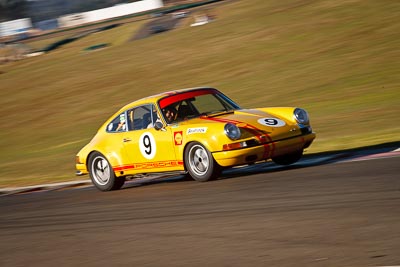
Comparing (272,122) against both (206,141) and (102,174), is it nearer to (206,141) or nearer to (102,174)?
(206,141)

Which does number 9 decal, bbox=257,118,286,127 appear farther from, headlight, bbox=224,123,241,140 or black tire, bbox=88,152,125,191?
black tire, bbox=88,152,125,191

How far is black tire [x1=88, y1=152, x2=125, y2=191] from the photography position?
1055 centimetres

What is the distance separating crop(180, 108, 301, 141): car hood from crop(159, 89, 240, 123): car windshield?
0.88 feet

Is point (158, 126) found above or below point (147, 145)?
above

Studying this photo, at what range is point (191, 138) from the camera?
9180 mm

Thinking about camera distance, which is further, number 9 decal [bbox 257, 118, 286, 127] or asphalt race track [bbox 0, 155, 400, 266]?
number 9 decal [bbox 257, 118, 286, 127]

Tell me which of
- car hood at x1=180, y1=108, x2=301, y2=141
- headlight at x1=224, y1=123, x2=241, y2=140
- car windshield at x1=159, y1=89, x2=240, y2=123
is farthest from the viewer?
car windshield at x1=159, y1=89, x2=240, y2=123

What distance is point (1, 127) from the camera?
2567 cm

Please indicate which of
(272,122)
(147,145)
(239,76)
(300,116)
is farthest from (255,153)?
(239,76)

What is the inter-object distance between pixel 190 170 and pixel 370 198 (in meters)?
3.37

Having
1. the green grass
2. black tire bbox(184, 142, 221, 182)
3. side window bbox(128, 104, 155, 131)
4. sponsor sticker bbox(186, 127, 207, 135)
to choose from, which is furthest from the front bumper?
the green grass

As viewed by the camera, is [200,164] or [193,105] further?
[193,105]

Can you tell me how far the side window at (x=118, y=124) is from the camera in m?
10.5

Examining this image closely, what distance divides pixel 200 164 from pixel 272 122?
3.40ft
